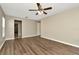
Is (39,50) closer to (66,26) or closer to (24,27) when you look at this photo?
(66,26)

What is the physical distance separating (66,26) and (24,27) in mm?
5224

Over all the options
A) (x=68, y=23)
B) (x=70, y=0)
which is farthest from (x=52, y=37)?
(x=70, y=0)

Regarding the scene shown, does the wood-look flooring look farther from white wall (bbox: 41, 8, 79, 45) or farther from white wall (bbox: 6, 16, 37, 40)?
white wall (bbox: 6, 16, 37, 40)

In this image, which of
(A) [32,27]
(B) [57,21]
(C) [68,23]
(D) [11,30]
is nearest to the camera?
(C) [68,23]

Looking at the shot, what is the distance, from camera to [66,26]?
598 cm

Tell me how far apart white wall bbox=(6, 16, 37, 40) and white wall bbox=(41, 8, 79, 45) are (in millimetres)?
3268

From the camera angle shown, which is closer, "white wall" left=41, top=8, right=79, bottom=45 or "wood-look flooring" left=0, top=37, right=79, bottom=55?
"wood-look flooring" left=0, top=37, right=79, bottom=55

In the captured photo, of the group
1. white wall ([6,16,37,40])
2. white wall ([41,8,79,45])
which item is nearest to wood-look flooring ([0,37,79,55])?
white wall ([41,8,79,45])

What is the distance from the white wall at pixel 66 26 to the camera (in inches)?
206

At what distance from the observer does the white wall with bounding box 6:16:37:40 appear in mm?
8219

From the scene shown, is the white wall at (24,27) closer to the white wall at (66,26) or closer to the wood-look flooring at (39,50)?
the wood-look flooring at (39,50)

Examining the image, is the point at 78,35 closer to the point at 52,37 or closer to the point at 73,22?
the point at 73,22
